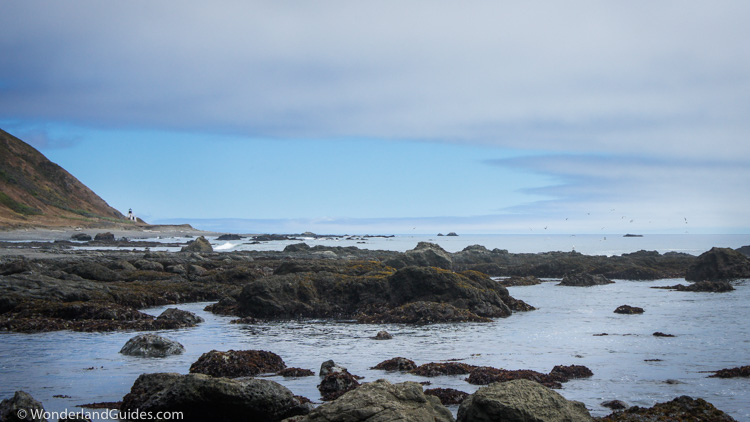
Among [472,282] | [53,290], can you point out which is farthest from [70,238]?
[472,282]

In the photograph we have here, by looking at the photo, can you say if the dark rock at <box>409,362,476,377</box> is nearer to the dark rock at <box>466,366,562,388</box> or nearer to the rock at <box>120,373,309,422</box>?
the dark rock at <box>466,366,562,388</box>

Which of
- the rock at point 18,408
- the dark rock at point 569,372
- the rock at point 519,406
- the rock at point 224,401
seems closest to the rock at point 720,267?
the dark rock at point 569,372

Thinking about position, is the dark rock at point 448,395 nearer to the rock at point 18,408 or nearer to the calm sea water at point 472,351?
the calm sea water at point 472,351

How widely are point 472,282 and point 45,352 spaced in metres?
15.8

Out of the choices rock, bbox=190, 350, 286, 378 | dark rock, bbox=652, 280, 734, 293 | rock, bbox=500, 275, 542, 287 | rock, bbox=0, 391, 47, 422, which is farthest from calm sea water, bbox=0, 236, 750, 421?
rock, bbox=500, 275, 542, 287

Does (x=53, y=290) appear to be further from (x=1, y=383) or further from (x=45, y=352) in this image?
(x=1, y=383)

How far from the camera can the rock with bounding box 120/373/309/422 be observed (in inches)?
321

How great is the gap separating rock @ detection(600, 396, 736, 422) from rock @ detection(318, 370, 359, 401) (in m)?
4.47

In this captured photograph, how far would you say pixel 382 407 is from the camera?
24.0ft

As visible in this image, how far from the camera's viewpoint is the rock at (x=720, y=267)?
1468 inches

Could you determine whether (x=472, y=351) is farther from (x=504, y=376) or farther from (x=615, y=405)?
(x=615, y=405)

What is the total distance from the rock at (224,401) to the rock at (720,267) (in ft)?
123

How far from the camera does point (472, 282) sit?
78.4 ft

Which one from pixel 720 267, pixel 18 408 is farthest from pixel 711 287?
pixel 18 408
